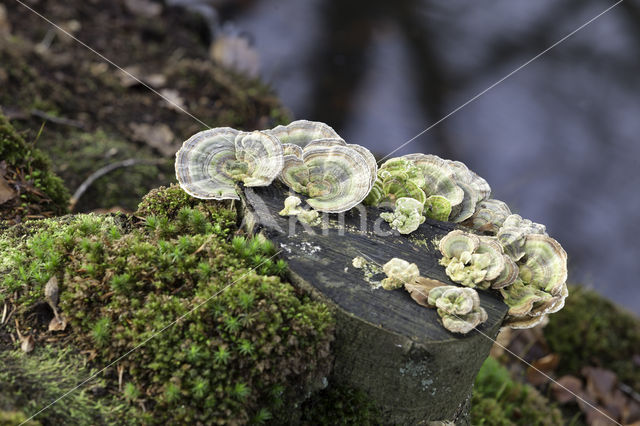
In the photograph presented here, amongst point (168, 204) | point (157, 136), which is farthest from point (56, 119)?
point (168, 204)

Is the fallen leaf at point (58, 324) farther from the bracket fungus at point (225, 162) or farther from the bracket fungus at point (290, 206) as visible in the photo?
the bracket fungus at point (290, 206)

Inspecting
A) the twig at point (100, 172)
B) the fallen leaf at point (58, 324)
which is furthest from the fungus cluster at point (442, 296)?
the twig at point (100, 172)

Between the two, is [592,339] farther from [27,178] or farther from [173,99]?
[173,99]

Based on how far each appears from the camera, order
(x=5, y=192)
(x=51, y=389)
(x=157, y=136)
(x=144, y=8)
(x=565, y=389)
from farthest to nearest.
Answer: (x=144, y=8) → (x=157, y=136) → (x=565, y=389) → (x=5, y=192) → (x=51, y=389)

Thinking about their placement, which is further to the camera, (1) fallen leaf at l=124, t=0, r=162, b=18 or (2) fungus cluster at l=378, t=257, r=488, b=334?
(1) fallen leaf at l=124, t=0, r=162, b=18

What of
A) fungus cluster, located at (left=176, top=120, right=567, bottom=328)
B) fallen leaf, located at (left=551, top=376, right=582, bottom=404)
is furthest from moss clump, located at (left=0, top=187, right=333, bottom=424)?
fallen leaf, located at (left=551, top=376, right=582, bottom=404)

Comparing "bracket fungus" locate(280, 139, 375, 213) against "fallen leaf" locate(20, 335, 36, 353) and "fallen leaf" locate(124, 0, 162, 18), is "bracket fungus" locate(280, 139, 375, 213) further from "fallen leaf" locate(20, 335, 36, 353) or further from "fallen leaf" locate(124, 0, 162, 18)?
"fallen leaf" locate(124, 0, 162, 18)
